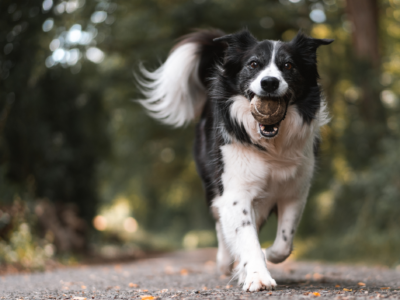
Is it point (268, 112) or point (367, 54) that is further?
point (367, 54)

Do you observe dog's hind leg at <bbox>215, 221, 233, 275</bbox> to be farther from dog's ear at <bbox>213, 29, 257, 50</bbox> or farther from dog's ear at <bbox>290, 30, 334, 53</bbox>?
dog's ear at <bbox>290, 30, 334, 53</bbox>

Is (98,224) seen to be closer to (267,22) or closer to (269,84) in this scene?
(267,22)

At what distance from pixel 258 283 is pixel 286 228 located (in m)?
0.82

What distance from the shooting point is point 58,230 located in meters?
9.13

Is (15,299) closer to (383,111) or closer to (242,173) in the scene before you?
(242,173)

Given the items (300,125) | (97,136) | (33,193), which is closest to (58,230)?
(33,193)

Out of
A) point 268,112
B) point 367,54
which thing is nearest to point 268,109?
point 268,112

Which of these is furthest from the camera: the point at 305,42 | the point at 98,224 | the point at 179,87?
the point at 98,224

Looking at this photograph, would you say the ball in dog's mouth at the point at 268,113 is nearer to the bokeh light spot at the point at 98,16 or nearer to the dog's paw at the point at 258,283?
the dog's paw at the point at 258,283

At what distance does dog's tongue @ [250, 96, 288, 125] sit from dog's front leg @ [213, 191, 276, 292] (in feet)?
2.06

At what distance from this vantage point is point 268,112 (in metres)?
3.56

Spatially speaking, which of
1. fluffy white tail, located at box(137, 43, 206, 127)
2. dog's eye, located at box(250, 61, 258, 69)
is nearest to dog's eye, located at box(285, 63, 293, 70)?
dog's eye, located at box(250, 61, 258, 69)

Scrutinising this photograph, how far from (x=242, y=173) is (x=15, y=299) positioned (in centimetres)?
193

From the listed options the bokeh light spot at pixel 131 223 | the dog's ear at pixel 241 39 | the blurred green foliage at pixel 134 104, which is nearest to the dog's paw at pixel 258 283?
the dog's ear at pixel 241 39
